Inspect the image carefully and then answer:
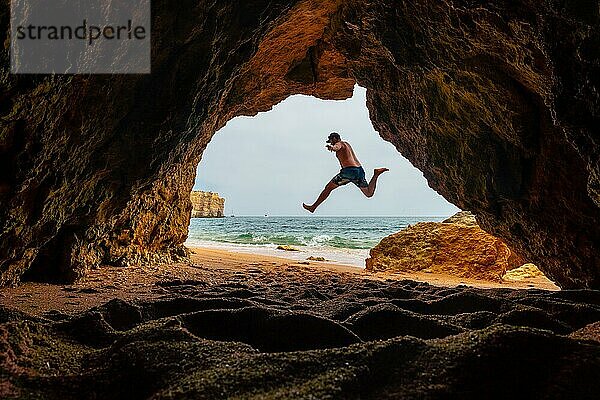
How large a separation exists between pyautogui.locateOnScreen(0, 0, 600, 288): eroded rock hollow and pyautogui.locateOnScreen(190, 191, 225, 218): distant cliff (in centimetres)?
4779

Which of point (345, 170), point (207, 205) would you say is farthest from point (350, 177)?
point (207, 205)

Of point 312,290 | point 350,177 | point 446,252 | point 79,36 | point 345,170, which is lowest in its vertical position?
point 446,252

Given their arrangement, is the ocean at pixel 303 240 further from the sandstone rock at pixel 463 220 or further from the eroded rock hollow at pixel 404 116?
the eroded rock hollow at pixel 404 116

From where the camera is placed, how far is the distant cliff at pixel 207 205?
169 feet

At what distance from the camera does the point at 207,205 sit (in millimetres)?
53125

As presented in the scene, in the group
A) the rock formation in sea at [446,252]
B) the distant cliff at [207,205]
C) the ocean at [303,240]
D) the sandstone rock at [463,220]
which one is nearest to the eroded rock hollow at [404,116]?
the rock formation in sea at [446,252]

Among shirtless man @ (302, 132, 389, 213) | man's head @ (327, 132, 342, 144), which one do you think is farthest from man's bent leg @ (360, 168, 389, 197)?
man's head @ (327, 132, 342, 144)

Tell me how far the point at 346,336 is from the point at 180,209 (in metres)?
6.46

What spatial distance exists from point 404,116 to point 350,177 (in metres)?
3.21

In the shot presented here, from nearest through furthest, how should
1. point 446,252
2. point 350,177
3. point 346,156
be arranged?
point 350,177
point 346,156
point 446,252

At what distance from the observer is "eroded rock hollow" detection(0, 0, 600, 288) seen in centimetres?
194

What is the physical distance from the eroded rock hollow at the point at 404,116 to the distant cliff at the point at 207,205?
47.8 metres

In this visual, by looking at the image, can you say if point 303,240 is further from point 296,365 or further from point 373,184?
point 296,365

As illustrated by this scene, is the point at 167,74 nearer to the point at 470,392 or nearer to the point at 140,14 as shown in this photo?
the point at 140,14
